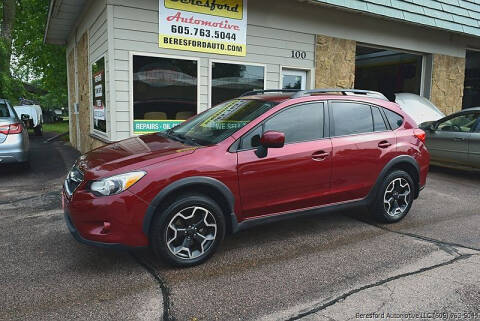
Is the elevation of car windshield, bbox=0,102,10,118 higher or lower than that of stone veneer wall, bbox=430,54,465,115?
lower

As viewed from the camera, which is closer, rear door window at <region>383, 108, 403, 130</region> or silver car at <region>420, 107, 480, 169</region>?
rear door window at <region>383, 108, 403, 130</region>

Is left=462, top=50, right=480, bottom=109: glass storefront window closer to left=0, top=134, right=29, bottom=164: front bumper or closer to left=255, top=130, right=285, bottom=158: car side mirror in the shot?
left=255, top=130, right=285, bottom=158: car side mirror

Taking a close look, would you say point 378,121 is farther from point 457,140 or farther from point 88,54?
point 88,54

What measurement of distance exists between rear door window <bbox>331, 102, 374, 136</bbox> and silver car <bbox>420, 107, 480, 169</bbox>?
423cm

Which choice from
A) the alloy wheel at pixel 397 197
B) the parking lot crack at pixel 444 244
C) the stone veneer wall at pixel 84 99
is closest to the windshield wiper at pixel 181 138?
the alloy wheel at pixel 397 197

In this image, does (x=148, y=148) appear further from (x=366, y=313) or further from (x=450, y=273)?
(x=450, y=273)

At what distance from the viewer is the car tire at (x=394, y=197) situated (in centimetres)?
488

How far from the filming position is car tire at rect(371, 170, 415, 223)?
4875 millimetres

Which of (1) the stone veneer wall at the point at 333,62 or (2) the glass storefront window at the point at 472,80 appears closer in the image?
(1) the stone veneer wall at the point at 333,62

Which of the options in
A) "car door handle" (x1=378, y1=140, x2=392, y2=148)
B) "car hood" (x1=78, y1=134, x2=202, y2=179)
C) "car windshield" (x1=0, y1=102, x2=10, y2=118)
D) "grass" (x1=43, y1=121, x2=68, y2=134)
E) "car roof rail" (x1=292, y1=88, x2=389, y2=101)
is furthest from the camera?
"grass" (x1=43, y1=121, x2=68, y2=134)

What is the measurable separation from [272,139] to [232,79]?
4.96 m

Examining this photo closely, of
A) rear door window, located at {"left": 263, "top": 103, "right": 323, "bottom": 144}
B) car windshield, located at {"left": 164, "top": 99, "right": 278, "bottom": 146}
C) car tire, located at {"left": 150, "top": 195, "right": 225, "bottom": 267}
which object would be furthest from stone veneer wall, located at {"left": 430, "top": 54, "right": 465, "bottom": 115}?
car tire, located at {"left": 150, "top": 195, "right": 225, "bottom": 267}

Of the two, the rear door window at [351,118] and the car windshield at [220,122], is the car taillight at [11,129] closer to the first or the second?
the car windshield at [220,122]

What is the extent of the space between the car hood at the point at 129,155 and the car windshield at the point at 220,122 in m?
0.23
